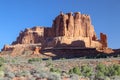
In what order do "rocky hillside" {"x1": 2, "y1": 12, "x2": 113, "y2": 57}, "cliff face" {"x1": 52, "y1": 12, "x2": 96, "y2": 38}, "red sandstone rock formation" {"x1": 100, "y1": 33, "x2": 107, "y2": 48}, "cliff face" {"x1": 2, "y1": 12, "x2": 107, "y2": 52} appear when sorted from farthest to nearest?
1. "cliff face" {"x1": 52, "y1": 12, "x2": 96, "y2": 38}
2. "red sandstone rock formation" {"x1": 100, "y1": 33, "x2": 107, "y2": 48}
3. "cliff face" {"x1": 2, "y1": 12, "x2": 107, "y2": 52}
4. "rocky hillside" {"x1": 2, "y1": 12, "x2": 113, "y2": 57}

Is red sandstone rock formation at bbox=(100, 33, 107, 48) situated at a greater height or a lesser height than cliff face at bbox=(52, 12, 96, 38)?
lesser

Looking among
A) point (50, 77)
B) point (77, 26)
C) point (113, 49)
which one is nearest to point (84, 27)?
point (77, 26)

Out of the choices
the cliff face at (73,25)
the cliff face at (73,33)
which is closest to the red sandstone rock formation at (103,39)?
the cliff face at (73,33)

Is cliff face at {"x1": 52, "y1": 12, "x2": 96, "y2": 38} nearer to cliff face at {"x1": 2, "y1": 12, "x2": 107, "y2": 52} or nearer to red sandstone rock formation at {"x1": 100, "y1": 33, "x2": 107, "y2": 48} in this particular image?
cliff face at {"x1": 2, "y1": 12, "x2": 107, "y2": 52}

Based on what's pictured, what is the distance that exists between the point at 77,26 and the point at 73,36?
12.9 feet

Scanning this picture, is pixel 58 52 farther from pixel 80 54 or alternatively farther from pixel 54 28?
pixel 54 28

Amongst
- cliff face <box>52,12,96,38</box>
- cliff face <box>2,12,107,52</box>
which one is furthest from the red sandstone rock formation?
cliff face <box>52,12,96,38</box>

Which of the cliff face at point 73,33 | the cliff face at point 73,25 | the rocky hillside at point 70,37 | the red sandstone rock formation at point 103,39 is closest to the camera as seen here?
the rocky hillside at point 70,37

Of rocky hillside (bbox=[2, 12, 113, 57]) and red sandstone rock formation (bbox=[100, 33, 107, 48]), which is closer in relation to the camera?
rocky hillside (bbox=[2, 12, 113, 57])

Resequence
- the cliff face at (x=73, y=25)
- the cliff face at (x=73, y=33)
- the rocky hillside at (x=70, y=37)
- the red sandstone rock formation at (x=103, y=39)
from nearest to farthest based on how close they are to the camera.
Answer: the rocky hillside at (x=70, y=37) < the cliff face at (x=73, y=33) < the red sandstone rock formation at (x=103, y=39) < the cliff face at (x=73, y=25)

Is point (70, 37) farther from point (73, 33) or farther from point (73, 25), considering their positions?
point (73, 25)

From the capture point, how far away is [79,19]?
128250mm

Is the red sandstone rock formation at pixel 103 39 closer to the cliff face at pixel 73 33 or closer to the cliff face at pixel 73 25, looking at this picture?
the cliff face at pixel 73 33

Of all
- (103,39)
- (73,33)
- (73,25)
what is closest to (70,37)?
(73,33)
